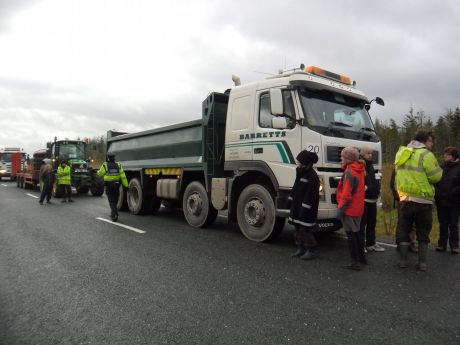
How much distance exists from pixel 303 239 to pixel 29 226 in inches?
253

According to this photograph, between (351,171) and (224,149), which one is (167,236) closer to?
(224,149)

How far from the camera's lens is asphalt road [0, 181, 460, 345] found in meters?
2.90

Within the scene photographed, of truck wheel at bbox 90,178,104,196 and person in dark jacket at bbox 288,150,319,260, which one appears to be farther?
truck wheel at bbox 90,178,104,196

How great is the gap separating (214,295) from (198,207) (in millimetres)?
3872

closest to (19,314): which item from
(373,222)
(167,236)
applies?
(167,236)

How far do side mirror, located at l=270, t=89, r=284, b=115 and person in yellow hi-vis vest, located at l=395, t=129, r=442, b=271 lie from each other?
1880 mm

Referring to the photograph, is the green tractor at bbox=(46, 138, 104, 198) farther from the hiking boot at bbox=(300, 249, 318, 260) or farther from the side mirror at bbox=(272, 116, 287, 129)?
the hiking boot at bbox=(300, 249, 318, 260)

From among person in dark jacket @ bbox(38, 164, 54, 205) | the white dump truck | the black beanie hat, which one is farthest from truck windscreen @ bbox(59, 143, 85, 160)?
the black beanie hat

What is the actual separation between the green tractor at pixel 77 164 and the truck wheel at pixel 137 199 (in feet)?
24.5

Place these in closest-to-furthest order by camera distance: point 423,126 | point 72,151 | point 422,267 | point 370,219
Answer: point 422,267 < point 370,219 < point 72,151 < point 423,126

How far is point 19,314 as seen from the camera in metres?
3.30

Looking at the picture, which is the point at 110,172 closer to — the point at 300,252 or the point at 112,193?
the point at 112,193

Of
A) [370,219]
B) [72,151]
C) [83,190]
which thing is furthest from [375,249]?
[72,151]

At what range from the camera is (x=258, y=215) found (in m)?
5.99
